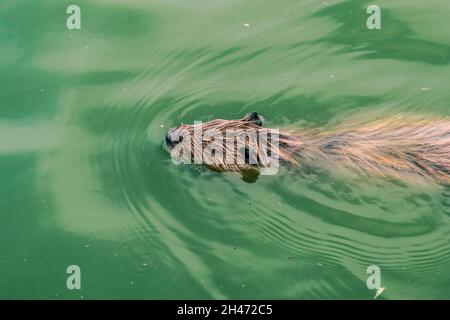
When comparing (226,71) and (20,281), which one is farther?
(226,71)

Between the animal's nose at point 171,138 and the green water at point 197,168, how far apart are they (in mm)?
188

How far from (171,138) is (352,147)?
6.15ft

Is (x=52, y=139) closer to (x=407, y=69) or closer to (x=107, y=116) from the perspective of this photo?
(x=107, y=116)

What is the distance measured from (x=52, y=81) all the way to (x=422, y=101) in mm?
4243

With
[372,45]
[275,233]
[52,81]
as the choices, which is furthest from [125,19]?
[275,233]

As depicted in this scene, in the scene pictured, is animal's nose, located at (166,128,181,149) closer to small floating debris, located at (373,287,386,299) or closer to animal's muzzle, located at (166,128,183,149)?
animal's muzzle, located at (166,128,183,149)

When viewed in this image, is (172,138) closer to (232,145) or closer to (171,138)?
(171,138)

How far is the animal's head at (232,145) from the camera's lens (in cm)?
796

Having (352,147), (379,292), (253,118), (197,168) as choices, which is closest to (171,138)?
(197,168)

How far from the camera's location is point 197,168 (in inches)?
320

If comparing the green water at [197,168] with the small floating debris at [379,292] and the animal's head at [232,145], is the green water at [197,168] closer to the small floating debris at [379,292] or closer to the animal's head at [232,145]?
the small floating debris at [379,292]

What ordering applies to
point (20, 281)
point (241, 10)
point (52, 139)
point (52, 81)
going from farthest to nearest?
point (241, 10) → point (52, 81) → point (52, 139) → point (20, 281)

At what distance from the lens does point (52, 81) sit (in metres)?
9.08

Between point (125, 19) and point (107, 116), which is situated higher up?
point (125, 19)
